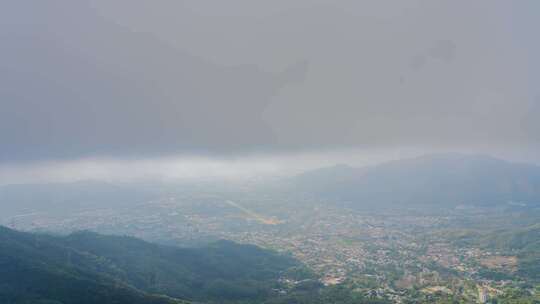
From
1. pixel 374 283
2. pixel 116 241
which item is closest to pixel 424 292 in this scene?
pixel 374 283

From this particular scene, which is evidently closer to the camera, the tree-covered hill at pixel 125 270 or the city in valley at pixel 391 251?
the tree-covered hill at pixel 125 270

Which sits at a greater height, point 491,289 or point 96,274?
point 96,274

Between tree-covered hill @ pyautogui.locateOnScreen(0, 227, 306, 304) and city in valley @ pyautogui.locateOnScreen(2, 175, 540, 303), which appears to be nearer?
tree-covered hill @ pyautogui.locateOnScreen(0, 227, 306, 304)

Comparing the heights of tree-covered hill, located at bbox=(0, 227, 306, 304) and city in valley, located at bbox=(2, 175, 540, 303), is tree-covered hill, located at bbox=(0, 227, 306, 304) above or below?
above

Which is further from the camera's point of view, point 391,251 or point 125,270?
point 391,251

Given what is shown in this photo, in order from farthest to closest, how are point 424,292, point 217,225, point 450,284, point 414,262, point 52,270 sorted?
point 217,225 → point 414,262 → point 450,284 → point 424,292 → point 52,270

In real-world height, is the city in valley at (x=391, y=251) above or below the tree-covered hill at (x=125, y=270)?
below

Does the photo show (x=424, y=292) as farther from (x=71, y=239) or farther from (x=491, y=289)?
(x=71, y=239)

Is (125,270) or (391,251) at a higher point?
(125,270)

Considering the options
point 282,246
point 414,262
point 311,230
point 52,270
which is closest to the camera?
point 52,270

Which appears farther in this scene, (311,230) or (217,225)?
(217,225)
